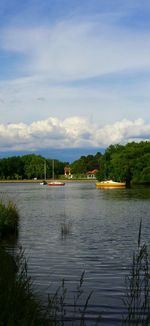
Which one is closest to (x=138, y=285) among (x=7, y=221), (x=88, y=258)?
(x=88, y=258)

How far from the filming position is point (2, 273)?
1007 centimetres

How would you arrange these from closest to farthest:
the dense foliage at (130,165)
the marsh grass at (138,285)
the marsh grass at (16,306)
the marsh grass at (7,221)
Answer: the marsh grass at (138,285), the marsh grass at (16,306), the marsh grass at (7,221), the dense foliage at (130,165)

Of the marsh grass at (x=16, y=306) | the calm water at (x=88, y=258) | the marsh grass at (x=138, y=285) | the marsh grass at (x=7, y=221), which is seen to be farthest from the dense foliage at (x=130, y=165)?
the marsh grass at (x=138, y=285)

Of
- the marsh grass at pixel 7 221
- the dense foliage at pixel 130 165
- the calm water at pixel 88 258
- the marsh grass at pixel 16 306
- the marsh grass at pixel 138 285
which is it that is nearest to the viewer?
the marsh grass at pixel 138 285

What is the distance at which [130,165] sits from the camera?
144 meters

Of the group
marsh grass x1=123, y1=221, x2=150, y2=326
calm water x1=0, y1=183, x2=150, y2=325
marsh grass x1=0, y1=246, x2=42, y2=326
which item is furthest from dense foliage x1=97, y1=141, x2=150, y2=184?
marsh grass x1=123, y1=221, x2=150, y2=326

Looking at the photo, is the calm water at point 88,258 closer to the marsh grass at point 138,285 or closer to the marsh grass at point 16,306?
the marsh grass at point 16,306

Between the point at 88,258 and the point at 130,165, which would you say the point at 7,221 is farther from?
the point at 130,165

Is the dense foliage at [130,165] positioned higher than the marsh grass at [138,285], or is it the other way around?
the dense foliage at [130,165]

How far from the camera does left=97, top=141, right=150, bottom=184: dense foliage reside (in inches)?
5536

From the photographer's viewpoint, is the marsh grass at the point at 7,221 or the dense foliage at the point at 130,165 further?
the dense foliage at the point at 130,165

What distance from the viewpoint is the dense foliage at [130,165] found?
140625mm

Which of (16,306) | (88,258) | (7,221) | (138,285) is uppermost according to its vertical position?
(138,285)

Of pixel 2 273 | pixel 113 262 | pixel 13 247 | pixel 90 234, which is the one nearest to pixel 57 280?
pixel 113 262
